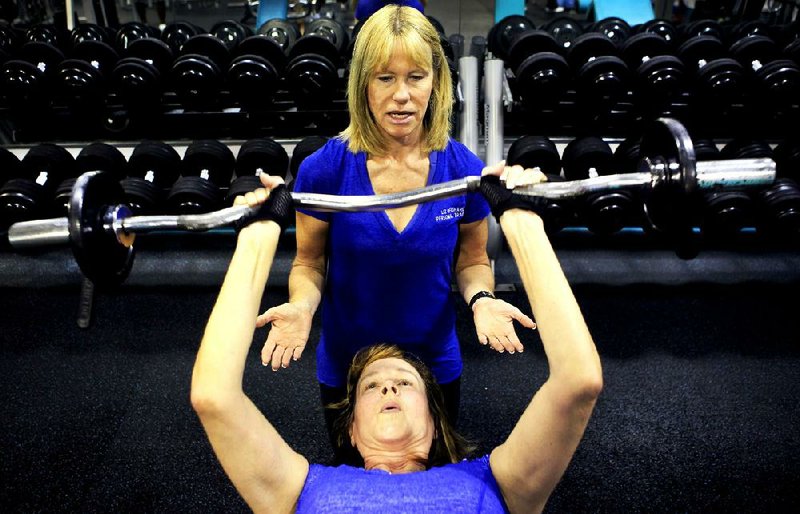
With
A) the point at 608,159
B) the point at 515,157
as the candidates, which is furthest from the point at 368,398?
the point at 608,159

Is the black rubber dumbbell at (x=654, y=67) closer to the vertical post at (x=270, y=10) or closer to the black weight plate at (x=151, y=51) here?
the black weight plate at (x=151, y=51)

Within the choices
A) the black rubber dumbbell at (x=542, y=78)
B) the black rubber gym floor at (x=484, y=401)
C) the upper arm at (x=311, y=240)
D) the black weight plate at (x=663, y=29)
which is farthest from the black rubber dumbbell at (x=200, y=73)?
the black weight plate at (x=663, y=29)

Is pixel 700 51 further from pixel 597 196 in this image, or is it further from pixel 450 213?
pixel 450 213

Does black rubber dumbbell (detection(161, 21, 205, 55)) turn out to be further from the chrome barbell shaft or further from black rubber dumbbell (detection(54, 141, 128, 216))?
the chrome barbell shaft

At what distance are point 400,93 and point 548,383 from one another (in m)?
0.65

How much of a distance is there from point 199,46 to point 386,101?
96.5 inches

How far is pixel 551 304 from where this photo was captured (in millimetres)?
1009

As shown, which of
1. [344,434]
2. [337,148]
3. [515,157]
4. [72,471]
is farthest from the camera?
[515,157]

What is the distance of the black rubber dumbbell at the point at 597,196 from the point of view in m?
2.81

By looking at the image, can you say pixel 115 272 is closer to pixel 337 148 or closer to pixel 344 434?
pixel 337 148

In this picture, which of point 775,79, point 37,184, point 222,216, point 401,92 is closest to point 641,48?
point 775,79

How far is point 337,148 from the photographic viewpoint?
4.36 ft

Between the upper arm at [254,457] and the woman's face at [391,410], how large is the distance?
6.7 inches

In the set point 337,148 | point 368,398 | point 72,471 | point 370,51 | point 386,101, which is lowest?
point 72,471
